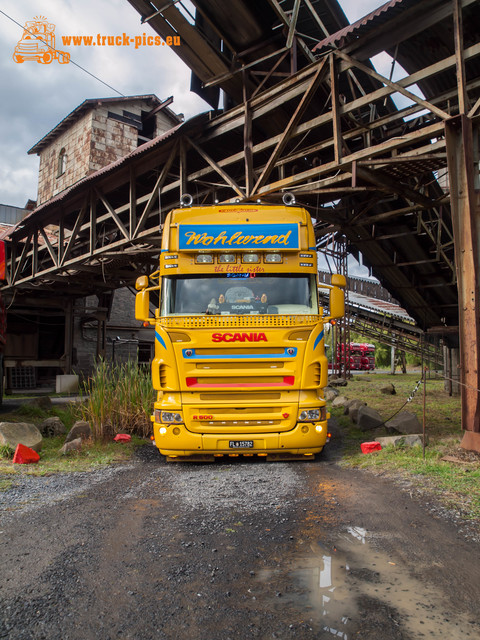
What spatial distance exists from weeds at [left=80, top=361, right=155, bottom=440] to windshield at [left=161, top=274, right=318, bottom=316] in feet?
8.27

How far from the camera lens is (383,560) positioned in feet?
10.2

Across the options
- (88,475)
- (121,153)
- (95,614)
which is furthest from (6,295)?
(95,614)

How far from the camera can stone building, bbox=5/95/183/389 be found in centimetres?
2055

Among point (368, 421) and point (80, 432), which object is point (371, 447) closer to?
point (368, 421)

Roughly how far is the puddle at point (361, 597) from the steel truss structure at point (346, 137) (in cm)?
355

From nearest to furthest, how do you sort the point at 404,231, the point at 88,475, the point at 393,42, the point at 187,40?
the point at 88,475 → the point at 393,42 → the point at 187,40 → the point at 404,231

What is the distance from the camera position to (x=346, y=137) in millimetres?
7926

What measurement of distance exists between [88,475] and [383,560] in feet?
12.4

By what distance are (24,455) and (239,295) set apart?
11.9 feet

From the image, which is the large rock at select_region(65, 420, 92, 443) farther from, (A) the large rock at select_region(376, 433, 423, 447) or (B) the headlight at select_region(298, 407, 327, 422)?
(A) the large rock at select_region(376, 433, 423, 447)

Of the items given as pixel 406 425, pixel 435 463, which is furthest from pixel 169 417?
pixel 406 425

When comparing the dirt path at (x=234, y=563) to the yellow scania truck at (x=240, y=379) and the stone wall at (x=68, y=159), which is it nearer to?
the yellow scania truck at (x=240, y=379)

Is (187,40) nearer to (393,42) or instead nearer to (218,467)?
(393,42)

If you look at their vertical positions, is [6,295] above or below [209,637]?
above
